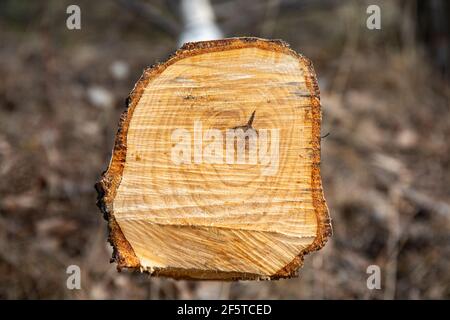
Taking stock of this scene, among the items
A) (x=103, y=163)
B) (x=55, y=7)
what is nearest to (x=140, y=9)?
(x=55, y=7)

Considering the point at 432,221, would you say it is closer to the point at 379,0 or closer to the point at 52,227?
the point at 52,227

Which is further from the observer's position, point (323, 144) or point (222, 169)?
point (323, 144)

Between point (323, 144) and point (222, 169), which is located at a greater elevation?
point (323, 144)

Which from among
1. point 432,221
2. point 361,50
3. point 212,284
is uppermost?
point 361,50

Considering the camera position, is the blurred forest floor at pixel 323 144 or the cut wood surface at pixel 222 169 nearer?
the cut wood surface at pixel 222 169

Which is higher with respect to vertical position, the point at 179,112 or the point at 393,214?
the point at 179,112
